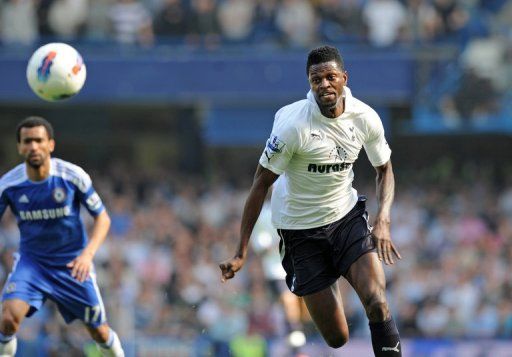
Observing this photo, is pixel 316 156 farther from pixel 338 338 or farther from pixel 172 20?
pixel 172 20

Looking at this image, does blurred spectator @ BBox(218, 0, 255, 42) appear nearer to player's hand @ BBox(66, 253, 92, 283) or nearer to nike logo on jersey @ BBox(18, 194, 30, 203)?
nike logo on jersey @ BBox(18, 194, 30, 203)

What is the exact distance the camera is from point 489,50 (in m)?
19.1

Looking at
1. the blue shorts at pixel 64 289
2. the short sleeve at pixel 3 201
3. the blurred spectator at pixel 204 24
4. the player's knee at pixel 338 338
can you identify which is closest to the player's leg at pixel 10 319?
the blue shorts at pixel 64 289

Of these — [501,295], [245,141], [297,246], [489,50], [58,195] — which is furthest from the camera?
[245,141]

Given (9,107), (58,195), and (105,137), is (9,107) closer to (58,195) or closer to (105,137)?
(105,137)

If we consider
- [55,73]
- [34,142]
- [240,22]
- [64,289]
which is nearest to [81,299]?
[64,289]

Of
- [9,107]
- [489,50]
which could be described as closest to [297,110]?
[489,50]

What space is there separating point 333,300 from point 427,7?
11.5m

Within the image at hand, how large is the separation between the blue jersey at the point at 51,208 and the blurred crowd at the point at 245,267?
4162 millimetres

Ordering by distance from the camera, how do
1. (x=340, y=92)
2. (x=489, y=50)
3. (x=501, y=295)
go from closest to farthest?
(x=340, y=92) → (x=501, y=295) → (x=489, y=50)

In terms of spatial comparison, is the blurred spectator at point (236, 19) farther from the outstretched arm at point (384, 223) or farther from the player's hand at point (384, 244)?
the player's hand at point (384, 244)

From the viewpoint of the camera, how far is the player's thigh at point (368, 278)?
816cm

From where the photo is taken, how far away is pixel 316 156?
27.6 feet

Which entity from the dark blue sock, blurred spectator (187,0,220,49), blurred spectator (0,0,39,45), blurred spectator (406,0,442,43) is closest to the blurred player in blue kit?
the dark blue sock
